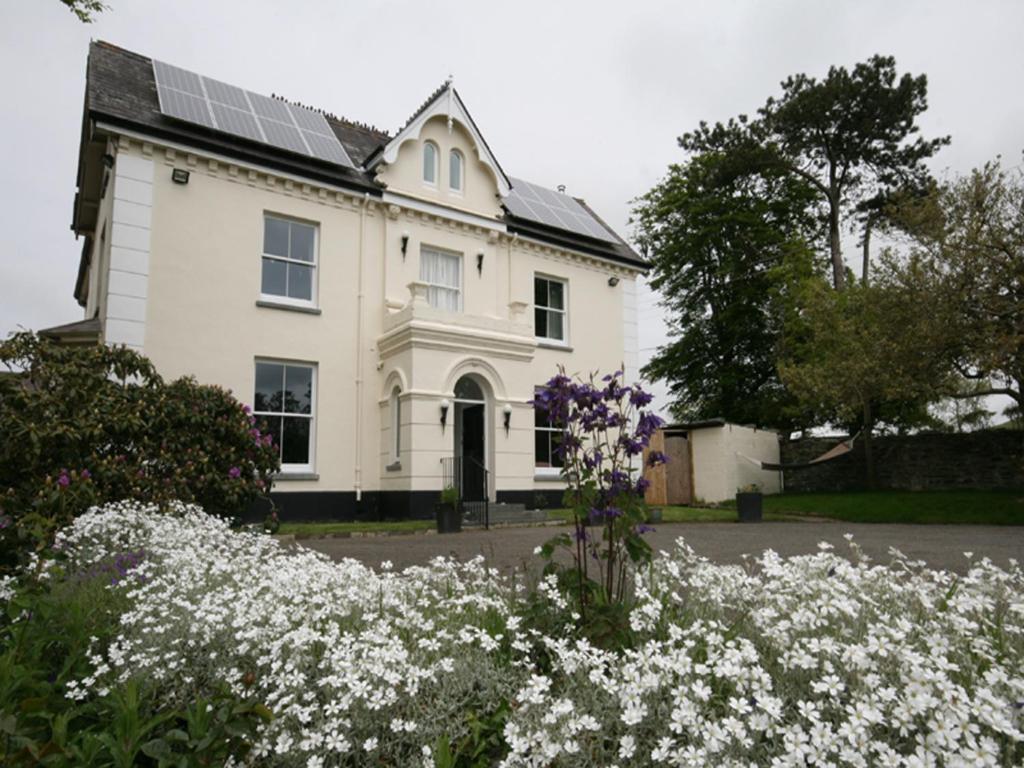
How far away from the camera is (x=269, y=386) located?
13.4 metres

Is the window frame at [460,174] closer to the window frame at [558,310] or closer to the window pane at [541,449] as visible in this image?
the window frame at [558,310]

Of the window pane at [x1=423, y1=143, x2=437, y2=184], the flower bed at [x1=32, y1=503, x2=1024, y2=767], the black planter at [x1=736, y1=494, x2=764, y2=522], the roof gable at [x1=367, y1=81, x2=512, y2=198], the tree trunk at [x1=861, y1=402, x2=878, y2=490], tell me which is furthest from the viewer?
the tree trunk at [x1=861, y1=402, x2=878, y2=490]

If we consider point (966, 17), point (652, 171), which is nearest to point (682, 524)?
point (966, 17)

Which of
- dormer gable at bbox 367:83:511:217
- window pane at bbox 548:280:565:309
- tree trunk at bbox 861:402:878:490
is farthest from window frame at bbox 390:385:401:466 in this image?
tree trunk at bbox 861:402:878:490

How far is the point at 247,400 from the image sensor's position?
12.8m

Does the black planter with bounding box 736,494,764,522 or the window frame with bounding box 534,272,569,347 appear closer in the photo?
the black planter with bounding box 736,494,764,522

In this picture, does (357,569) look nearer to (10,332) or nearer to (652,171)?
(10,332)

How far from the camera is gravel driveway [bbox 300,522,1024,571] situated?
24.9 feet

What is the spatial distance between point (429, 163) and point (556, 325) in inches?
210

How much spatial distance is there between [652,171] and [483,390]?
2083 cm

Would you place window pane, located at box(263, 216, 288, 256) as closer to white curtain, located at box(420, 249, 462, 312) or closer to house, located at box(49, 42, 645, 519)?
house, located at box(49, 42, 645, 519)

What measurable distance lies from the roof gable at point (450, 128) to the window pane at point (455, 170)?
0.53 metres

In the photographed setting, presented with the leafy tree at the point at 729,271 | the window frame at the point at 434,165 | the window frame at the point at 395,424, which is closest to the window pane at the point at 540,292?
the window frame at the point at 434,165

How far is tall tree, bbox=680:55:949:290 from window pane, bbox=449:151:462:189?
50.0 ft
